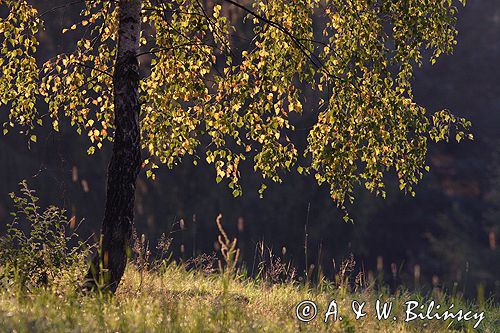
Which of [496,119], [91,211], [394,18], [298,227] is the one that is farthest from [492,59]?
[394,18]

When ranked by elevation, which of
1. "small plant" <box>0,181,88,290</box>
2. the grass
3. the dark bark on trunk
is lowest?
the grass

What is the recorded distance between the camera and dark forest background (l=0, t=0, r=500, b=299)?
2823cm

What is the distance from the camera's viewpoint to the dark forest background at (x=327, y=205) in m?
28.2

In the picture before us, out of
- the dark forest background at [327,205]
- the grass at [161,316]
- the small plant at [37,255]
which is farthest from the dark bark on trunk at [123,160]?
the dark forest background at [327,205]

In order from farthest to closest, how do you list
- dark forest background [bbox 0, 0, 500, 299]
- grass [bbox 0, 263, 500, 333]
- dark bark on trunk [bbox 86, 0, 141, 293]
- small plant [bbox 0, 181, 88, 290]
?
dark forest background [bbox 0, 0, 500, 299], dark bark on trunk [bbox 86, 0, 141, 293], small plant [bbox 0, 181, 88, 290], grass [bbox 0, 263, 500, 333]

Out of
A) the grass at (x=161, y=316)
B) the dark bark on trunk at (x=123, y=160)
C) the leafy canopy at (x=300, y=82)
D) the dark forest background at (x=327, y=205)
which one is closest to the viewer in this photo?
the grass at (x=161, y=316)

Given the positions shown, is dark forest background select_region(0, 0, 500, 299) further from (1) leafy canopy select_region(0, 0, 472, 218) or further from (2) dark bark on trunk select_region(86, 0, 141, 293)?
(2) dark bark on trunk select_region(86, 0, 141, 293)

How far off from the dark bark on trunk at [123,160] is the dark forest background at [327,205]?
17.3 meters

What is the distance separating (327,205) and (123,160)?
810 inches

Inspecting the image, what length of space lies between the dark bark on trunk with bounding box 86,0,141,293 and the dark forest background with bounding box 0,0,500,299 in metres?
17.3

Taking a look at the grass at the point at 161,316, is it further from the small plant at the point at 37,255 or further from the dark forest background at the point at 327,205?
the dark forest background at the point at 327,205

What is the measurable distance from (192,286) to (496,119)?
24412 millimetres

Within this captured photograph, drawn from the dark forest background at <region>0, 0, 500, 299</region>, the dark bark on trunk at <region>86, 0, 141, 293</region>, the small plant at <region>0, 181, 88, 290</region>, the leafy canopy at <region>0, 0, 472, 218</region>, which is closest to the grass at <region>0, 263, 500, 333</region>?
the dark bark on trunk at <region>86, 0, 141, 293</region>

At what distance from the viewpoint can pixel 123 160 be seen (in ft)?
31.2
